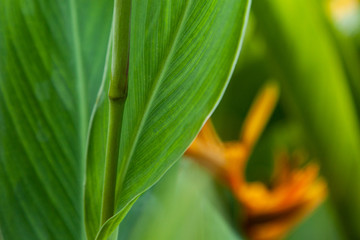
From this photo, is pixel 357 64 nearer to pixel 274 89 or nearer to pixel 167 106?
pixel 274 89

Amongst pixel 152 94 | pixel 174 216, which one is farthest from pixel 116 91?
pixel 174 216

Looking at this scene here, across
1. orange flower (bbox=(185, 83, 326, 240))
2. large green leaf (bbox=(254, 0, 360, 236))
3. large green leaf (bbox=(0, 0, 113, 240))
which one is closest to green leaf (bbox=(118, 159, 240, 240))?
large green leaf (bbox=(0, 0, 113, 240))

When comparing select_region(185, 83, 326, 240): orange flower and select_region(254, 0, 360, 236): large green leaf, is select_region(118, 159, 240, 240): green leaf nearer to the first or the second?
select_region(185, 83, 326, 240): orange flower

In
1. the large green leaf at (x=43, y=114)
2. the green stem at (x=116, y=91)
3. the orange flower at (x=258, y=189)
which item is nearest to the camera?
the green stem at (x=116, y=91)

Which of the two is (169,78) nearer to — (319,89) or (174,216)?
(174,216)

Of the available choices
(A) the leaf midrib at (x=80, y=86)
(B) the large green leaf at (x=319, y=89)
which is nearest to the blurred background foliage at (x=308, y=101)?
(B) the large green leaf at (x=319, y=89)

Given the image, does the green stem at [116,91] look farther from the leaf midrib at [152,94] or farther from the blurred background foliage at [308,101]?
the blurred background foliage at [308,101]
